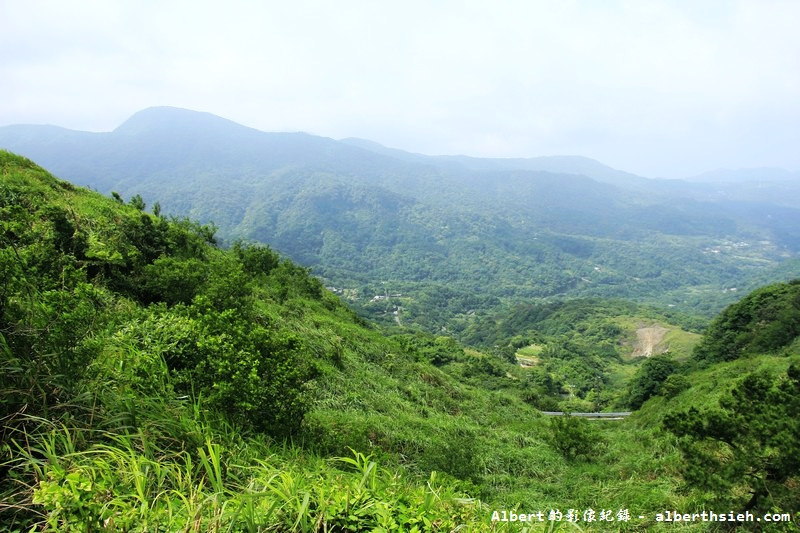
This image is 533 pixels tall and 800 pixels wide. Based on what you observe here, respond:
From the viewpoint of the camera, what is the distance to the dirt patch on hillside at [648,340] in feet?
228

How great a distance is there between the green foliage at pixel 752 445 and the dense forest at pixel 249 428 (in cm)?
3

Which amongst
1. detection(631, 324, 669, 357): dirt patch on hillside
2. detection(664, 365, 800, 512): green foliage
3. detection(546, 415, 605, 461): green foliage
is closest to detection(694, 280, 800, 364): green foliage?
detection(546, 415, 605, 461): green foliage

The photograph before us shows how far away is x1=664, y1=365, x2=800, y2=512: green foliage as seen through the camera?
5.70 metres

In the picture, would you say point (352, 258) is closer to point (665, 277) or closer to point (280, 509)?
point (665, 277)

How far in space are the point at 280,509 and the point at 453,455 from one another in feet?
22.1

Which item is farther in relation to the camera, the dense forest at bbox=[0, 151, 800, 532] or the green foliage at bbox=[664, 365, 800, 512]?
the green foliage at bbox=[664, 365, 800, 512]

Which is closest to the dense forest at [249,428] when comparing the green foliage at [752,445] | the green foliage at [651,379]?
the green foliage at [752,445]

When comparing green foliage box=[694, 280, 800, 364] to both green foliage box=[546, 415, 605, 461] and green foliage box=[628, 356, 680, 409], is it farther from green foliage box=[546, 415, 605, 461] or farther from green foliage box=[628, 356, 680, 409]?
green foliage box=[546, 415, 605, 461]

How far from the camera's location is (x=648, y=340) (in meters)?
72.8

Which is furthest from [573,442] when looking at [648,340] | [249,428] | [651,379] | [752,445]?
[648,340]

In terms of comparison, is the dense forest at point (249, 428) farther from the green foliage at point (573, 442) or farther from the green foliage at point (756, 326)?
the green foliage at point (756, 326)

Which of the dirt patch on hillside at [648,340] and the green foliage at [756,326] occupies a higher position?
the green foliage at [756,326]

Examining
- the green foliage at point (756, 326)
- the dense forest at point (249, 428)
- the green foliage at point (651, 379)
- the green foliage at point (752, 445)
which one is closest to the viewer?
the dense forest at point (249, 428)

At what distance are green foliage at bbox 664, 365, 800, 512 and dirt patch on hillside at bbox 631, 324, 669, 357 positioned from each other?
233ft
